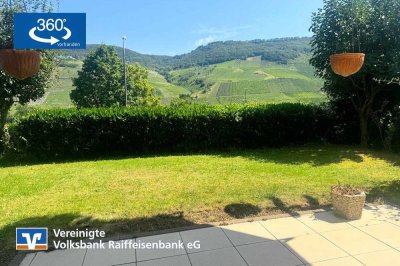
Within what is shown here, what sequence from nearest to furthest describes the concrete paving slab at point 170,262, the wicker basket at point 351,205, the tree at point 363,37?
the concrete paving slab at point 170,262
the wicker basket at point 351,205
the tree at point 363,37

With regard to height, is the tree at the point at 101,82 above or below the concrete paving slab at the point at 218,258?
above

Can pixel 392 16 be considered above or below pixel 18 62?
above

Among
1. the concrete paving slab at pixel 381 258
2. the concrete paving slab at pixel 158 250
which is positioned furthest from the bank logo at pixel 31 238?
the concrete paving slab at pixel 381 258

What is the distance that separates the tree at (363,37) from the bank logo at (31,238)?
9.36 metres

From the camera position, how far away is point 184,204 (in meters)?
6.29

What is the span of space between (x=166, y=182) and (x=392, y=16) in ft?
28.8

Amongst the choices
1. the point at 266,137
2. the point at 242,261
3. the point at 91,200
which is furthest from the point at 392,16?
the point at 91,200

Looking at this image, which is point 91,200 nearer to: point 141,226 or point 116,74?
point 141,226

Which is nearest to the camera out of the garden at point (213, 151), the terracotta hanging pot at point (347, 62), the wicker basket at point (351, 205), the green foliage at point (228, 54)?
the wicker basket at point (351, 205)

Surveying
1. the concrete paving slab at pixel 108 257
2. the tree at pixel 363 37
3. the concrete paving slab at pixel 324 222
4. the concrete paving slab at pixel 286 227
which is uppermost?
the tree at pixel 363 37

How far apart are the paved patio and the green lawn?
56 cm

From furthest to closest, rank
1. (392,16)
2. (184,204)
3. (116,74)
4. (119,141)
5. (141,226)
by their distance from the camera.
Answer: (116,74), (119,141), (392,16), (184,204), (141,226)

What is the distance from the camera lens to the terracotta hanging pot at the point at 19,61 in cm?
417

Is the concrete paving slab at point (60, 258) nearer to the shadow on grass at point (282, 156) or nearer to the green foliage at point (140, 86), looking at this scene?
the shadow on grass at point (282, 156)
